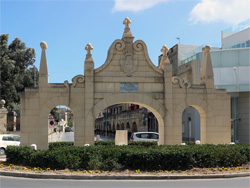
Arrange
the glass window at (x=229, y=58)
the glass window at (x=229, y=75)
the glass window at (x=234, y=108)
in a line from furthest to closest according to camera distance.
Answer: the glass window at (x=234, y=108) → the glass window at (x=229, y=58) → the glass window at (x=229, y=75)

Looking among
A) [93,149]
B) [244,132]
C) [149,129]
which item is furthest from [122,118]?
[93,149]

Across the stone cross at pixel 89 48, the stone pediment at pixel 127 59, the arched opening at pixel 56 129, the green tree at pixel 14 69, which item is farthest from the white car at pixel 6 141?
the green tree at pixel 14 69

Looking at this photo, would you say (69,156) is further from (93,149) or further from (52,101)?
(52,101)

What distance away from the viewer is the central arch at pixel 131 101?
1905 centimetres

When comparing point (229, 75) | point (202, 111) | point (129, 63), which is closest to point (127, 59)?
point (129, 63)

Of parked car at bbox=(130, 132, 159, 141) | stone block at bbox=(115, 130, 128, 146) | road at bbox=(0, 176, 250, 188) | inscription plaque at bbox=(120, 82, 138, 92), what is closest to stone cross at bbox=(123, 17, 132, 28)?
inscription plaque at bbox=(120, 82, 138, 92)

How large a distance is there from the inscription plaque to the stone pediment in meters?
0.52

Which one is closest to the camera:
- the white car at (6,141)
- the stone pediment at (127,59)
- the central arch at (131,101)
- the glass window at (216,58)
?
the central arch at (131,101)

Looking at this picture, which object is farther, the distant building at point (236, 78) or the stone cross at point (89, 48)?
the distant building at point (236, 78)

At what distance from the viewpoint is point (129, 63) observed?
19438mm

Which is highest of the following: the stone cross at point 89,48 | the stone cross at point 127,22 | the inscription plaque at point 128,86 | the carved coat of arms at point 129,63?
the stone cross at point 127,22

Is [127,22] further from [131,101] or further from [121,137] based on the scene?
[121,137]

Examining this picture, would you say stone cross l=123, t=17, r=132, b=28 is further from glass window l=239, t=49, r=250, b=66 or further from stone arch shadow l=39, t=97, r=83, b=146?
glass window l=239, t=49, r=250, b=66

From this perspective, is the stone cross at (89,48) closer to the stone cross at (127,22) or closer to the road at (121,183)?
the stone cross at (127,22)
